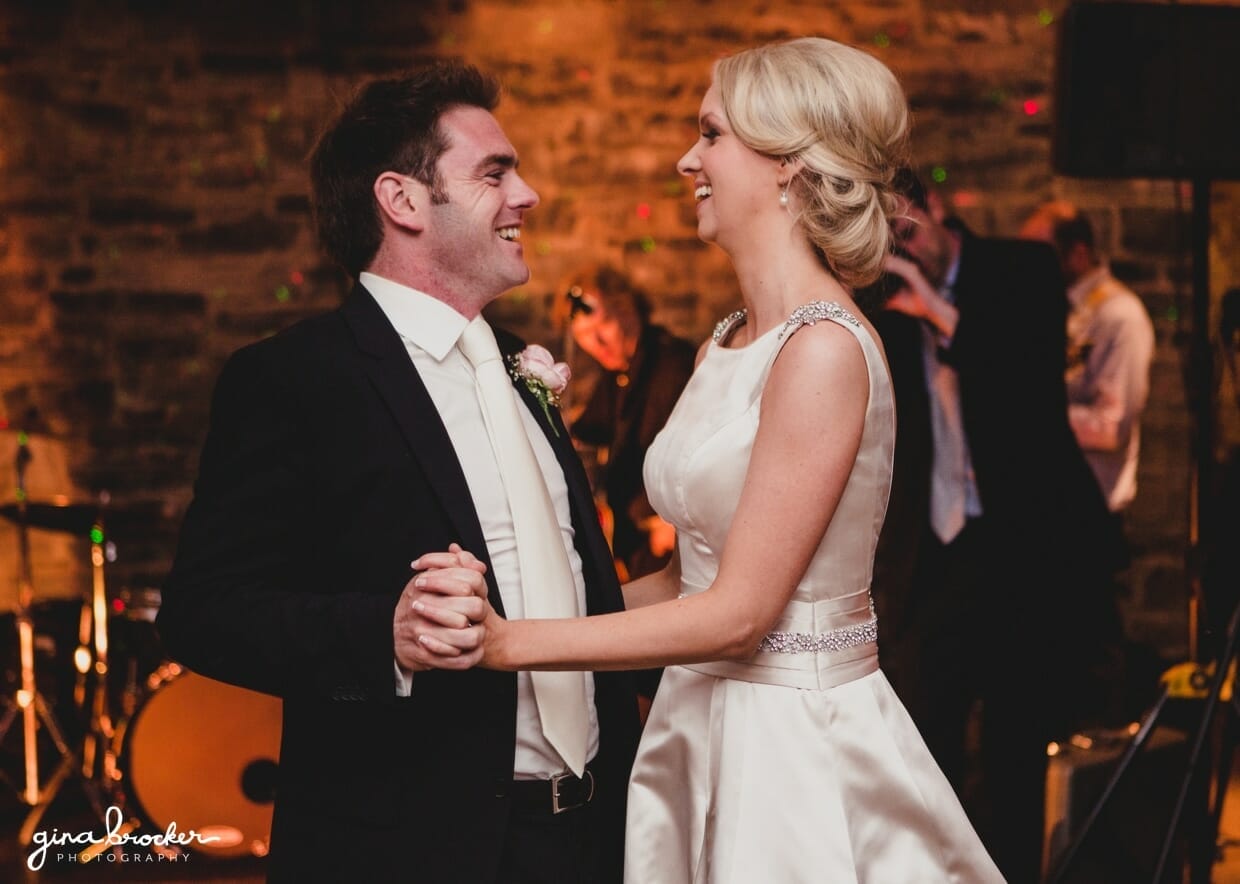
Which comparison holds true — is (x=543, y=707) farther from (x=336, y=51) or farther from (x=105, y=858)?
(x=336, y=51)

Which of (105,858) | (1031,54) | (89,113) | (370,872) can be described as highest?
(1031,54)

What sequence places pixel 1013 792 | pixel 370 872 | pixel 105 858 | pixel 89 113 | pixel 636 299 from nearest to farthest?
pixel 370 872
pixel 1013 792
pixel 105 858
pixel 636 299
pixel 89 113

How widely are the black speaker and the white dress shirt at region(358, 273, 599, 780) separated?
2.15 meters

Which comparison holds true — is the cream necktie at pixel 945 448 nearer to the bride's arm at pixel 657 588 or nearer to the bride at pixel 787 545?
the bride's arm at pixel 657 588

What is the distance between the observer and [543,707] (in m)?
1.80

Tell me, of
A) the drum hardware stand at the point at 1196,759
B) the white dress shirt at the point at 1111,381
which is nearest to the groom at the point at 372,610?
the drum hardware stand at the point at 1196,759

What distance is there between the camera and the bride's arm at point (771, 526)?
65.3 inches

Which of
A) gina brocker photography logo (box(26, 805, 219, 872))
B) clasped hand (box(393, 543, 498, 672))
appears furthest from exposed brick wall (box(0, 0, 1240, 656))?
clasped hand (box(393, 543, 498, 672))

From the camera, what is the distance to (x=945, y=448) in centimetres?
372

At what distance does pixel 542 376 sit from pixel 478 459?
261 mm

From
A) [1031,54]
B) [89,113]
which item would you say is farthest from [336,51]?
[1031,54]

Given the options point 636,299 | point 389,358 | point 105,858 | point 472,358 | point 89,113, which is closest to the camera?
point 389,358

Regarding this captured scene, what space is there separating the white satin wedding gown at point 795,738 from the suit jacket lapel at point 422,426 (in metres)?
0.34

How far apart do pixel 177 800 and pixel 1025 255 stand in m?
3.25
